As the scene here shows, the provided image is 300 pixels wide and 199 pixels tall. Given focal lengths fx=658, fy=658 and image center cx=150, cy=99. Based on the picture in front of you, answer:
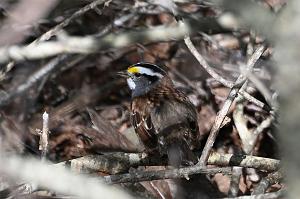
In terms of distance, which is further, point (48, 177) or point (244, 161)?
point (244, 161)

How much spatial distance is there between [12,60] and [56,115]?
1.44 meters

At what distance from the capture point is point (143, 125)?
252 inches

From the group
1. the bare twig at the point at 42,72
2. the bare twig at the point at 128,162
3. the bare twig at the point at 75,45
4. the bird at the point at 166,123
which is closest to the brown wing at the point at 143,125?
the bird at the point at 166,123

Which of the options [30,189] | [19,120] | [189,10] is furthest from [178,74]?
[30,189]

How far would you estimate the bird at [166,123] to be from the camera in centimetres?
587

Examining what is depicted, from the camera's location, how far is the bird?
587cm

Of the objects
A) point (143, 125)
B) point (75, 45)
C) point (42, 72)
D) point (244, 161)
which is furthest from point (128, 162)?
point (42, 72)

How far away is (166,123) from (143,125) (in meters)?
0.23

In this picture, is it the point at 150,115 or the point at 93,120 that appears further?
the point at 93,120

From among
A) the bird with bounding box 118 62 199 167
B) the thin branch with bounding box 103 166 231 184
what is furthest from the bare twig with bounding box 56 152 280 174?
the thin branch with bounding box 103 166 231 184

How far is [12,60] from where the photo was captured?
701 centimetres

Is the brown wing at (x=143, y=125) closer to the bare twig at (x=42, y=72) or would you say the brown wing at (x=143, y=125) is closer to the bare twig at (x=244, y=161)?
the bare twig at (x=244, y=161)

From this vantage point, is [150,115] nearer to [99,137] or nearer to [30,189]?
[99,137]

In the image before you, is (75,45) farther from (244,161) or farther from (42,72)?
(244,161)
